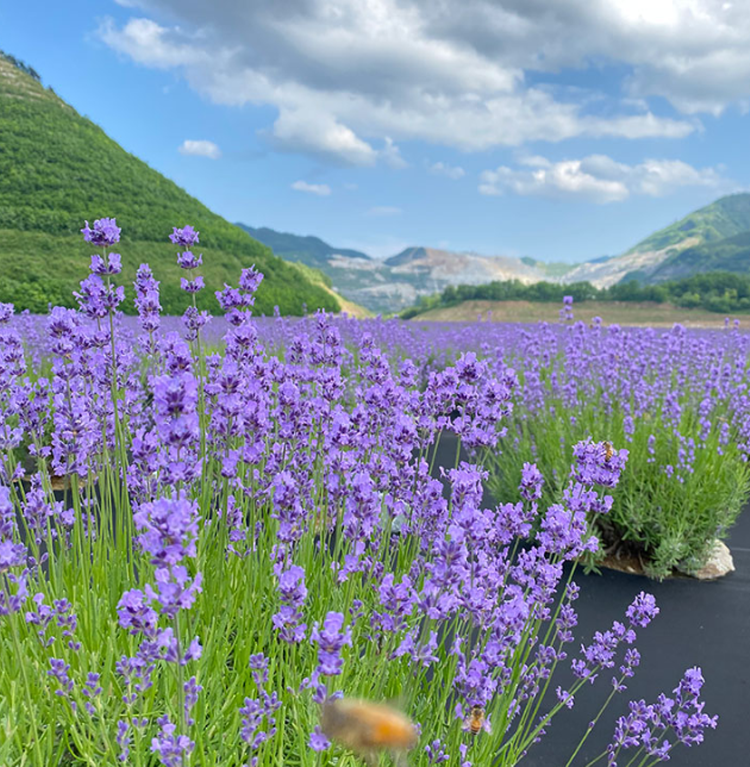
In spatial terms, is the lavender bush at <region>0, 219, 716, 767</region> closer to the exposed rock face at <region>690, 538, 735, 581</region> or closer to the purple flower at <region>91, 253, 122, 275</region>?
the purple flower at <region>91, 253, 122, 275</region>

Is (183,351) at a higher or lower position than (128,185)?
lower

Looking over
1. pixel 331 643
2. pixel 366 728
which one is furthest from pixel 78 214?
pixel 366 728

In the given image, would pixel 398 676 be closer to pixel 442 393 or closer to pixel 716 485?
pixel 442 393

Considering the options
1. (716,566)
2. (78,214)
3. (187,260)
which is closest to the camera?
(187,260)

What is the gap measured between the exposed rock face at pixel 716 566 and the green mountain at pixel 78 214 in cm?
2292

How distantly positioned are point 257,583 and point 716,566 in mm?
3870

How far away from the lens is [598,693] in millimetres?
2992

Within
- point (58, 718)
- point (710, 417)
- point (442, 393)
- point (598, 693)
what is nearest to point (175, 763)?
point (58, 718)

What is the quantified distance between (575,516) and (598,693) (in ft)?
5.62

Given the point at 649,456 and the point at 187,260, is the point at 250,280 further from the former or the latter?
the point at 649,456

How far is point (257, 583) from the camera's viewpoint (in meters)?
2.06

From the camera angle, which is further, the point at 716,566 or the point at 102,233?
the point at 716,566

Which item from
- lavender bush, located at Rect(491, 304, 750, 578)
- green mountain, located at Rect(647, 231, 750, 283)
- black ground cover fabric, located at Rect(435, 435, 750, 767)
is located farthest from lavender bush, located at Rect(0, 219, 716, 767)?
green mountain, located at Rect(647, 231, 750, 283)

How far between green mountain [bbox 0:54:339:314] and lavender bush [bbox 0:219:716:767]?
22500 mm
